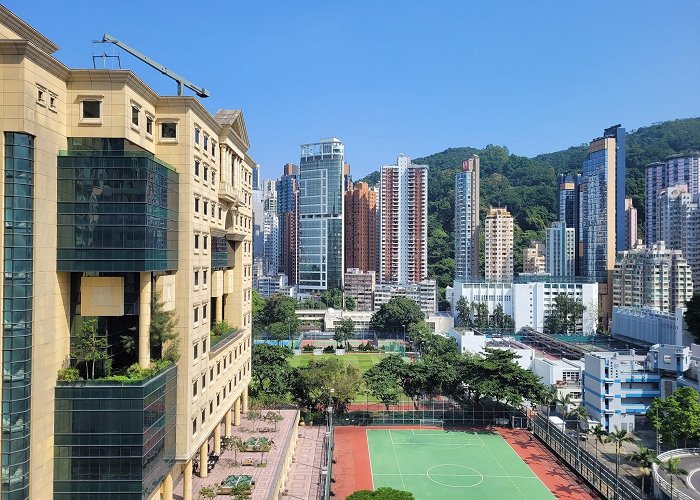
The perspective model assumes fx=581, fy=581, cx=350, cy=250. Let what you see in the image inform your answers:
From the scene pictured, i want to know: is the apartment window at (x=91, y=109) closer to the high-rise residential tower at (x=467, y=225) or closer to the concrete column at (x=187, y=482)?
the concrete column at (x=187, y=482)

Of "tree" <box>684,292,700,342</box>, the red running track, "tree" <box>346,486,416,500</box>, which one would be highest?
"tree" <box>684,292,700,342</box>

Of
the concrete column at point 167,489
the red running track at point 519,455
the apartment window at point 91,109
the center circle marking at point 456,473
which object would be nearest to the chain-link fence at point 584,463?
the red running track at point 519,455

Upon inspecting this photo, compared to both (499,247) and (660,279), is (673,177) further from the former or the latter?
(660,279)

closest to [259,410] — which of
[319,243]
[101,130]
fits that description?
[101,130]

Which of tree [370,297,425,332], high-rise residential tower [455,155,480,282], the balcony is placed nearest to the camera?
the balcony

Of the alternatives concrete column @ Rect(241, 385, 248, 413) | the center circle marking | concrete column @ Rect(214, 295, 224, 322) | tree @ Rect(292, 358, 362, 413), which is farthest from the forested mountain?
concrete column @ Rect(214, 295, 224, 322)

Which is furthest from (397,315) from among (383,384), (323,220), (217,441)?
(217,441)

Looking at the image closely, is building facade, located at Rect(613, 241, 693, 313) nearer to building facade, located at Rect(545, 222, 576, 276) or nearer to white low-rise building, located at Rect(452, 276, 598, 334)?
white low-rise building, located at Rect(452, 276, 598, 334)
